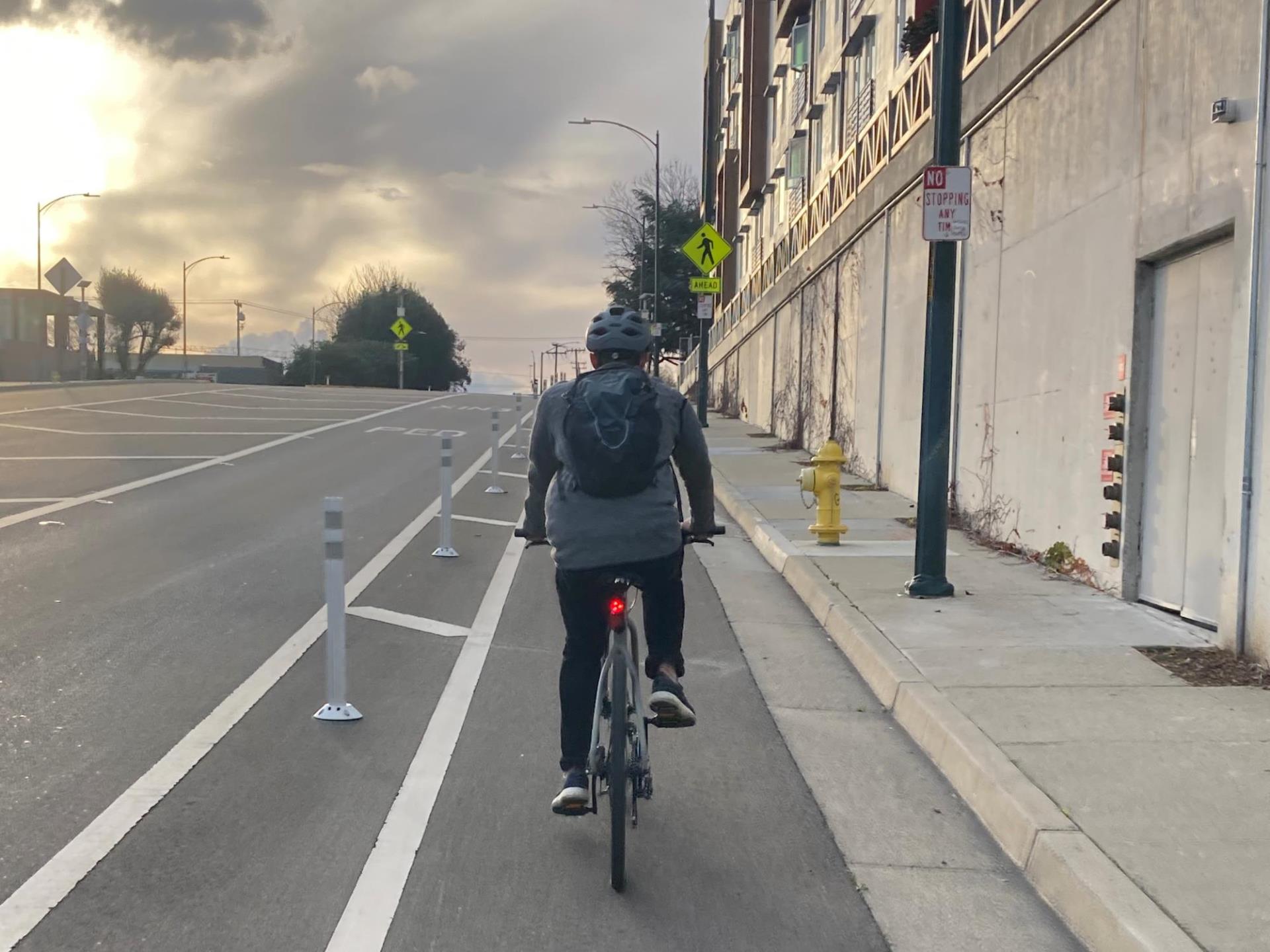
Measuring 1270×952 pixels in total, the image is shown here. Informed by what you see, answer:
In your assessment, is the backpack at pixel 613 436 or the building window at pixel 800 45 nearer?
the backpack at pixel 613 436

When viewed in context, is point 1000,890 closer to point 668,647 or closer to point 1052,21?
point 668,647

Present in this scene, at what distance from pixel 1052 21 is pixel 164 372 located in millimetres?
117428

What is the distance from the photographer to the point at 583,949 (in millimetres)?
3926

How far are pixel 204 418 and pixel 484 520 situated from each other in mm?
15076

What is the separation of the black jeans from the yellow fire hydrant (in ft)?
22.6

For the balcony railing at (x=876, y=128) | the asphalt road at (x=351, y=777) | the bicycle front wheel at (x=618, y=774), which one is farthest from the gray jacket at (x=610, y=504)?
the balcony railing at (x=876, y=128)

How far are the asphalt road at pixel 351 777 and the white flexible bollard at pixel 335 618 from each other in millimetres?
104

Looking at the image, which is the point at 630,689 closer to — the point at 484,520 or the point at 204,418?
the point at 484,520

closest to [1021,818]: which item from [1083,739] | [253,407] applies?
[1083,739]

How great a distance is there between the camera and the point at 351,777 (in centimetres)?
549

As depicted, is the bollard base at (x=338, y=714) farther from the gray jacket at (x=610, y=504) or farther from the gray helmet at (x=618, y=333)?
the gray helmet at (x=618, y=333)

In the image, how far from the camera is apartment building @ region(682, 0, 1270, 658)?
7344mm

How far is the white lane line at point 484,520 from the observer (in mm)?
13984

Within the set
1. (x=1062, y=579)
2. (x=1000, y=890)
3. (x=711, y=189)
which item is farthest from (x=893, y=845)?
(x=711, y=189)
